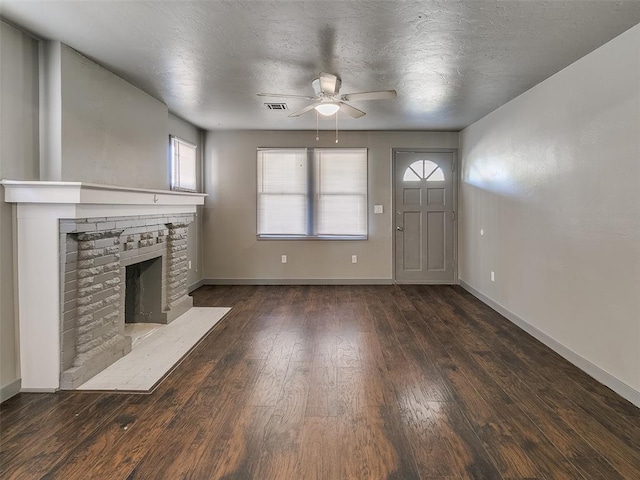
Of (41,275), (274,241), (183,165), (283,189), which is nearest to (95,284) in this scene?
(41,275)

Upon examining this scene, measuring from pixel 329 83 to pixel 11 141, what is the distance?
240cm

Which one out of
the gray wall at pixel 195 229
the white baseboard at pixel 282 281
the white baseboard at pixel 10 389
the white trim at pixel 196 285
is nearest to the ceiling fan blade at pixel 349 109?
the gray wall at pixel 195 229

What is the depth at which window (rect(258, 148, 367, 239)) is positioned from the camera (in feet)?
20.2

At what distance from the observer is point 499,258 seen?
464cm

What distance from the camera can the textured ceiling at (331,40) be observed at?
229cm

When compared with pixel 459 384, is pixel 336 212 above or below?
above

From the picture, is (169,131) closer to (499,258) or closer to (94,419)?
(94,419)

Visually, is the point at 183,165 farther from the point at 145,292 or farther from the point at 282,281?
the point at 282,281

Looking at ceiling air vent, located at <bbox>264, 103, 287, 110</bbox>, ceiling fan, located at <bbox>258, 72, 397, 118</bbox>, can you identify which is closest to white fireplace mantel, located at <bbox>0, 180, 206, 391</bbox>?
ceiling fan, located at <bbox>258, 72, 397, 118</bbox>

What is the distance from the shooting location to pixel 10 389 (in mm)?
2502

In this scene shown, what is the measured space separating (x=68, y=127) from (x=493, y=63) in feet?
11.4

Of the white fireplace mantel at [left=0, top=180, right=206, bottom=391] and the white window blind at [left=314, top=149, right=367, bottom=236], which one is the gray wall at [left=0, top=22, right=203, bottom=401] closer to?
the white fireplace mantel at [left=0, top=180, right=206, bottom=391]

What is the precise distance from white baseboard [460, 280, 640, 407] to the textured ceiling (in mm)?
2428

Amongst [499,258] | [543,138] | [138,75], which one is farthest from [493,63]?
[138,75]
